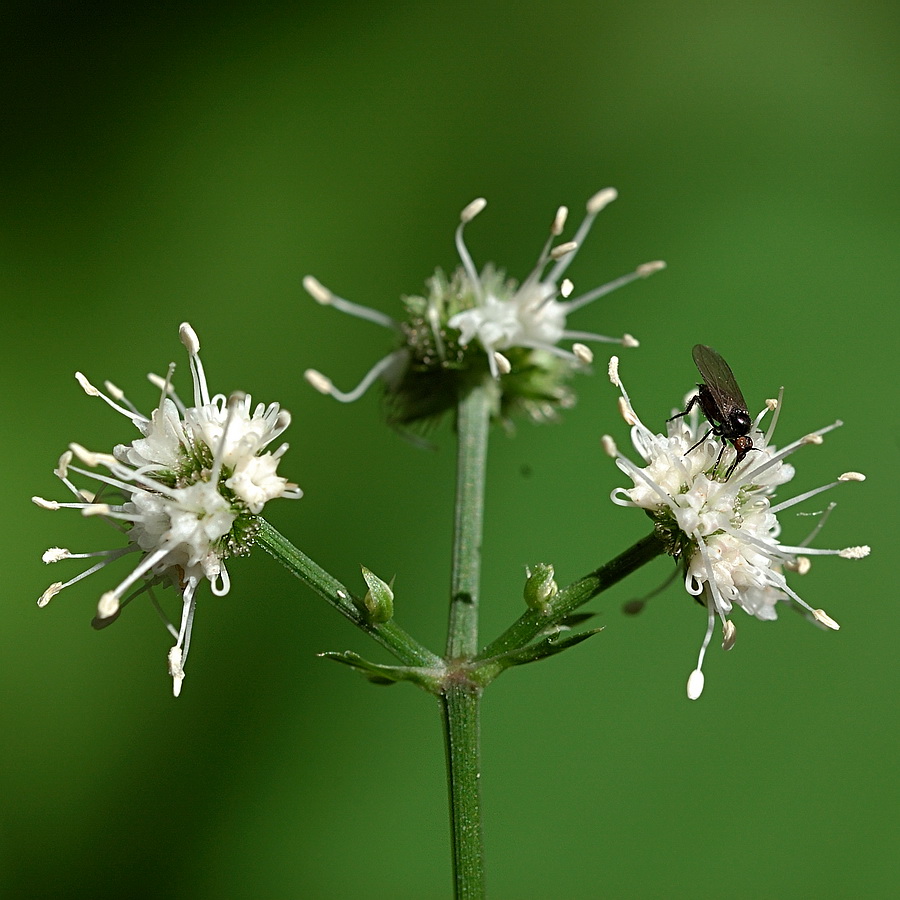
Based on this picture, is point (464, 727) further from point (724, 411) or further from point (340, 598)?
point (724, 411)

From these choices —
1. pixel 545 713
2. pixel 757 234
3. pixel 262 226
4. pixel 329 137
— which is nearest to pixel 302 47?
pixel 329 137

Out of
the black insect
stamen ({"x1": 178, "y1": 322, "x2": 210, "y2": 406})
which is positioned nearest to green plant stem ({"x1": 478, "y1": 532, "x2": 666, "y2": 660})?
the black insect

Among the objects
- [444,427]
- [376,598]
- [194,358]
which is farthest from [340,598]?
[444,427]

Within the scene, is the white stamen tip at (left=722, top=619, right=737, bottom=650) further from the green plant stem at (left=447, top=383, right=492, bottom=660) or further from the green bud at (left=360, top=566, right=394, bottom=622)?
the green bud at (left=360, top=566, right=394, bottom=622)

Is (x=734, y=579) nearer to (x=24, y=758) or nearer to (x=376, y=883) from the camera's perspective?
(x=376, y=883)

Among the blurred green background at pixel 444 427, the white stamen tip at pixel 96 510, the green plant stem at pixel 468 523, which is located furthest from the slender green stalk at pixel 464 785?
the blurred green background at pixel 444 427

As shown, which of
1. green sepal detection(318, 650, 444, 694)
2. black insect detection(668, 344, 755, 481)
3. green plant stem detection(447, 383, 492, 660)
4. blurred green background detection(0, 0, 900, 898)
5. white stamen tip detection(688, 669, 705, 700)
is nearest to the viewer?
green sepal detection(318, 650, 444, 694)
